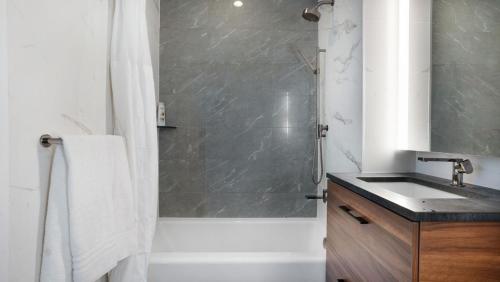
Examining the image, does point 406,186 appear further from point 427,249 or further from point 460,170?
point 427,249

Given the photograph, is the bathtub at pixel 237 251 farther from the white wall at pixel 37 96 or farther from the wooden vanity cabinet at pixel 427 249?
the white wall at pixel 37 96

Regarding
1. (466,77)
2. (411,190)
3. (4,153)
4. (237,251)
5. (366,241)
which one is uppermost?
(466,77)

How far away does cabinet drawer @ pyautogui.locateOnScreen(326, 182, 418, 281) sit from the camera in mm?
800

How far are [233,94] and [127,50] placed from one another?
1.13 m

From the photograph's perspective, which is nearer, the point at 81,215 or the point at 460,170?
the point at 81,215

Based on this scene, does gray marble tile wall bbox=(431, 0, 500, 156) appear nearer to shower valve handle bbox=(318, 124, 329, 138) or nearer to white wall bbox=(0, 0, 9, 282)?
shower valve handle bbox=(318, 124, 329, 138)

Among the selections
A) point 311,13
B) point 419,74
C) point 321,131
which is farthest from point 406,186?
point 311,13

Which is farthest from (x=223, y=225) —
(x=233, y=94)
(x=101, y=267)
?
(x=101, y=267)

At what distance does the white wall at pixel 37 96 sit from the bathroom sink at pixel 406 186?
1356 millimetres

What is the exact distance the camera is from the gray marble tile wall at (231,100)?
242 centimetres

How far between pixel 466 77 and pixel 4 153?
5.74 feet

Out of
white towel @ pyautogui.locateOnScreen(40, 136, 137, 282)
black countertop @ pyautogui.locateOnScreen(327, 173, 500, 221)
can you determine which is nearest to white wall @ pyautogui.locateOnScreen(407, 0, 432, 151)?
black countertop @ pyautogui.locateOnScreen(327, 173, 500, 221)

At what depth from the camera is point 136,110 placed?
1.43m

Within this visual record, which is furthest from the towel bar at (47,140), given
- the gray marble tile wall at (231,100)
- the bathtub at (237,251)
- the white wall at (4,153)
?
the gray marble tile wall at (231,100)
